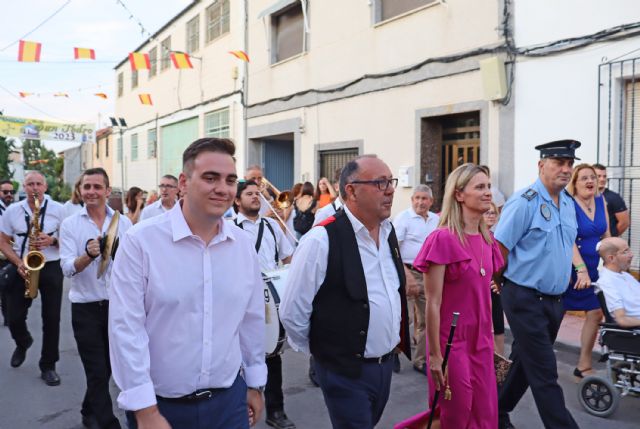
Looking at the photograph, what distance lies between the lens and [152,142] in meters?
26.5

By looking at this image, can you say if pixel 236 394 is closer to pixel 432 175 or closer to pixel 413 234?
pixel 413 234

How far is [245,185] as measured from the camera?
17.1 ft

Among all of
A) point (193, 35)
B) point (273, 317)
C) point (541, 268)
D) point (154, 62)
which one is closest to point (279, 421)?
point (273, 317)

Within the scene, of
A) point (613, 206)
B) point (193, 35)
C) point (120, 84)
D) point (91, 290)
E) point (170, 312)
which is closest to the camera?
point (170, 312)

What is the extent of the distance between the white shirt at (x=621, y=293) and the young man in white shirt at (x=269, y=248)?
8.80 ft

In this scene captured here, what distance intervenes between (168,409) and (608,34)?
7522mm

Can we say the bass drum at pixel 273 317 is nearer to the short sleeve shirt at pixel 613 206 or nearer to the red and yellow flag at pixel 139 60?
the short sleeve shirt at pixel 613 206

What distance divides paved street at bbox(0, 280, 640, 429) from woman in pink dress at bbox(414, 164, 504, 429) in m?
1.44

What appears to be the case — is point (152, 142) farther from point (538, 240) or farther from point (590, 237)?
point (538, 240)

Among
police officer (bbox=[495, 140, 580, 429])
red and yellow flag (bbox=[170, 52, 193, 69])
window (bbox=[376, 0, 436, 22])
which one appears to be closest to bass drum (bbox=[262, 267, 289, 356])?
police officer (bbox=[495, 140, 580, 429])

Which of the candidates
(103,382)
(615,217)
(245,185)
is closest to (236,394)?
(103,382)

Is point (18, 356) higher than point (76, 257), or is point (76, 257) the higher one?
point (76, 257)

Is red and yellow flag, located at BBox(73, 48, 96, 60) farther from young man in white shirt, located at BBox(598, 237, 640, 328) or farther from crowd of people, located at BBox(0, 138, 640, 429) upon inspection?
young man in white shirt, located at BBox(598, 237, 640, 328)

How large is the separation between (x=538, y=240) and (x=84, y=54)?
559 inches
